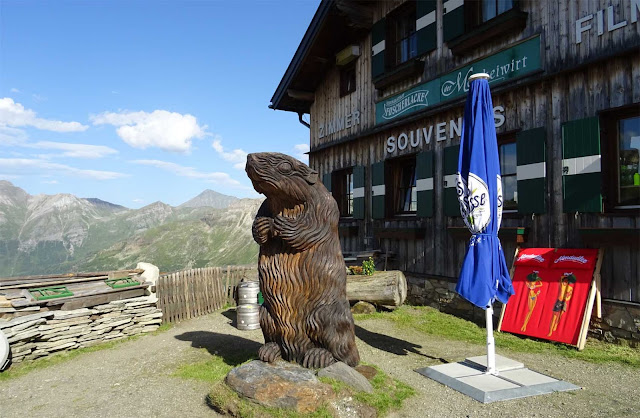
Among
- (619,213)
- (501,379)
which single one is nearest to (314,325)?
(501,379)

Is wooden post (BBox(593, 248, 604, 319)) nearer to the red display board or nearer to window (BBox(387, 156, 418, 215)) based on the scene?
the red display board

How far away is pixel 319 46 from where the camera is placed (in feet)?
38.1

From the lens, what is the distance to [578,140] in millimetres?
6121

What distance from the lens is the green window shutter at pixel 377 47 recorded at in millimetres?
9961

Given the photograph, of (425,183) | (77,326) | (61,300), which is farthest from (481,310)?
(61,300)

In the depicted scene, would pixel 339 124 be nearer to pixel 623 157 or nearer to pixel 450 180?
pixel 450 180

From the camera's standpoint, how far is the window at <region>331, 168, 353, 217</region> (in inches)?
460

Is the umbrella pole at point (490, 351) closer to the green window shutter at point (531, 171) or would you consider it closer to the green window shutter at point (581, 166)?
the green window shutter at point (581, 166)

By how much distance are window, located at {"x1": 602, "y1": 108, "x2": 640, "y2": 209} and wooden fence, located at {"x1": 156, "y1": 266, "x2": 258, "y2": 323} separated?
23.3 ft

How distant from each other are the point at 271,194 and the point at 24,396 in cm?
345

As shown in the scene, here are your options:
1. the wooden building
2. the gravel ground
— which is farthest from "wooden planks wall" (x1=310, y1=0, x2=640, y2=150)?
the gravel ground

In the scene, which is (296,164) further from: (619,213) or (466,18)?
(466,18)

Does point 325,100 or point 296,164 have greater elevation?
point 325,100

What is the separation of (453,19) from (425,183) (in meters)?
3.01
